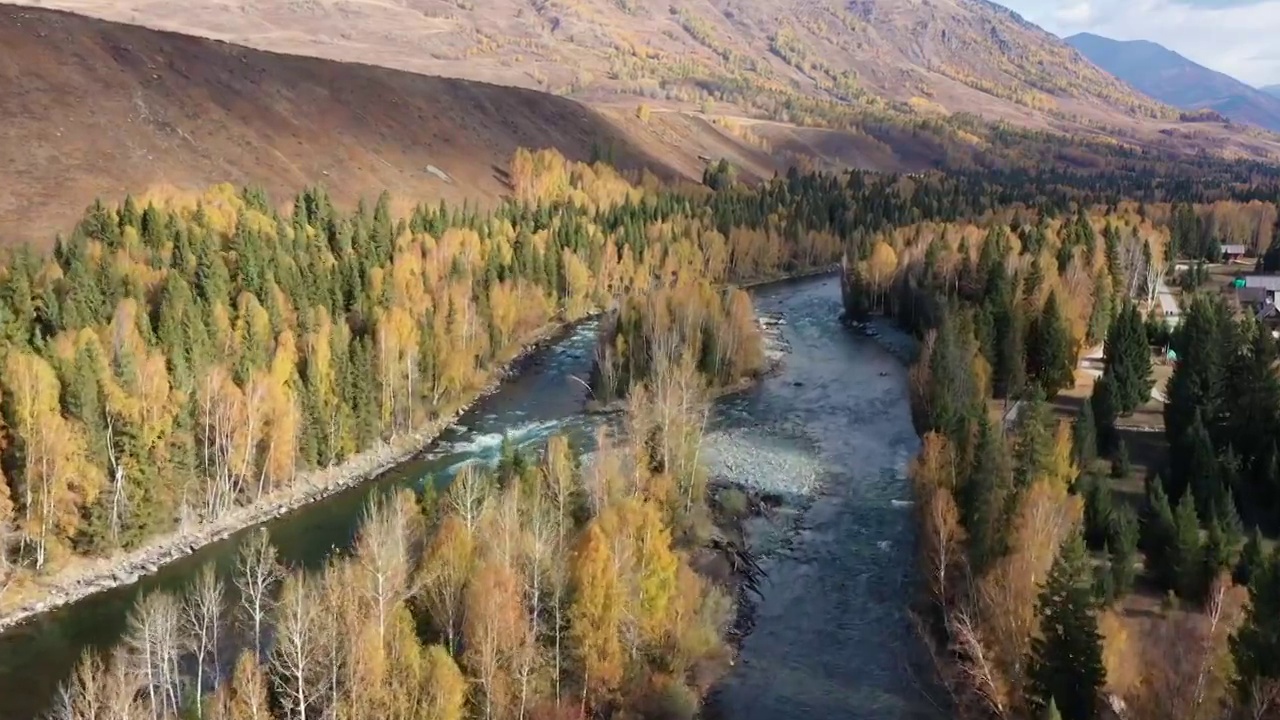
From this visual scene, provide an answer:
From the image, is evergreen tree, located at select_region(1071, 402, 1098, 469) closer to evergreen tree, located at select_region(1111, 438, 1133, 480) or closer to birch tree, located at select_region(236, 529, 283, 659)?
evergreen tree, located at select_region(1111, 438, 1133, 480)

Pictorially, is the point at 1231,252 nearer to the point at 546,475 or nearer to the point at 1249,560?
the point at 1249,560

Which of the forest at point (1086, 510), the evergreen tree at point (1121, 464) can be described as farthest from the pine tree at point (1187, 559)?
the evergreen tree at point (1121, 464)

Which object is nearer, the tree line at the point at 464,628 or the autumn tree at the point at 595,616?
the tree line at the point at 464,628

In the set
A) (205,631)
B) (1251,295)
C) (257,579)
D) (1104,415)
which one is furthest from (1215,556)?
(1251,295)

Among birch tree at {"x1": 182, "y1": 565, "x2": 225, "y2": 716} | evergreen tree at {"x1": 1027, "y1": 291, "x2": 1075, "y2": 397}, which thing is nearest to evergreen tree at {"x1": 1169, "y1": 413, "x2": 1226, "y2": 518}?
evergreen tree at {"x1": 1027, "y1": 291, "x2": 1075, "y2": 397}

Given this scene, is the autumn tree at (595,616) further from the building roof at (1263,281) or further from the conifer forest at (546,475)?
the building roof at (1263,281)

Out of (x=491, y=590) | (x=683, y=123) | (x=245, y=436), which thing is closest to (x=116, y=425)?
(x=245, y=436)

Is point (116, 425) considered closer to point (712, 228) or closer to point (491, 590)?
point (491, 590)
